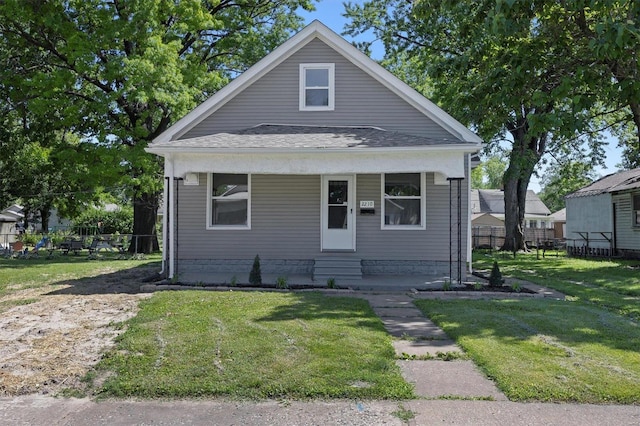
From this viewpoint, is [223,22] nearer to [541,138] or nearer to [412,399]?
[541,138]

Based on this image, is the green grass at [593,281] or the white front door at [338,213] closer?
the green grass at [593,281]

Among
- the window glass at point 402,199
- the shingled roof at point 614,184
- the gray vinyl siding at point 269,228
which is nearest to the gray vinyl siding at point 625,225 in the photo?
the shingled roof at point 614,184

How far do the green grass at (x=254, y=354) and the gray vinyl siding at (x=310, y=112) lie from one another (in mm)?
6580

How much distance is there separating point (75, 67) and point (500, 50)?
1483 centimetres

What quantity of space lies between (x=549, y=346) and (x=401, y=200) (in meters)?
7.17

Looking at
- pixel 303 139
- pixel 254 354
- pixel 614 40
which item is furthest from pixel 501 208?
pixel 254 354

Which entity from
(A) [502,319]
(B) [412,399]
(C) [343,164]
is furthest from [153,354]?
(C) [343,164]

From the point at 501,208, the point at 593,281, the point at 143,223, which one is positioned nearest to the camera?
the point at 593,281

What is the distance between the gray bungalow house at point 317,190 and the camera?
Result: 12.8 m

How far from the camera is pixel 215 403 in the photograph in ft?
14.5

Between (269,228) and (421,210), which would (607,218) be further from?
(269,228)

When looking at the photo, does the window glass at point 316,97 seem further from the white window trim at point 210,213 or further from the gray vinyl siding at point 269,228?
the white window trim at point 210,213

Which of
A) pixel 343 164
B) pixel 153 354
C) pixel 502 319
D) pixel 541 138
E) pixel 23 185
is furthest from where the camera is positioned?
pixel 23 185

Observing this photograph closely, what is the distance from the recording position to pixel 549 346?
605 cm
